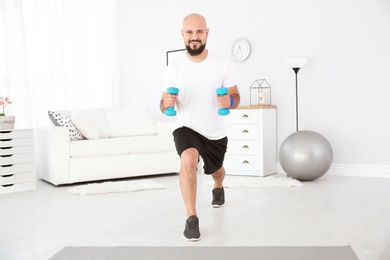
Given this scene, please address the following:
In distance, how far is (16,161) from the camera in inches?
165

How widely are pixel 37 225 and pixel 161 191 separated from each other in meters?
1.38

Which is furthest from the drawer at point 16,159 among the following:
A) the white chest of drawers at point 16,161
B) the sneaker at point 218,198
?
the sneaker at point 218,198

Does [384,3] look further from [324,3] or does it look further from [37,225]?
[37,225]

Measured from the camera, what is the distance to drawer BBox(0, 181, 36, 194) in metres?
4.12

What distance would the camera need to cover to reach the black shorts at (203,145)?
105 inches

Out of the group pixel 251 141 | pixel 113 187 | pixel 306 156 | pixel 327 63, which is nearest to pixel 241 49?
pixel 327 63

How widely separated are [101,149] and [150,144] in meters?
0.56

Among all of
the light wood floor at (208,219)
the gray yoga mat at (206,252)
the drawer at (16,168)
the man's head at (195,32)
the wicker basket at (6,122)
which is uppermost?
the man's head at (195,32)

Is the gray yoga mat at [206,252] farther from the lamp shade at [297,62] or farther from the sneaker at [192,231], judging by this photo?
the lamp shade at [297,62]

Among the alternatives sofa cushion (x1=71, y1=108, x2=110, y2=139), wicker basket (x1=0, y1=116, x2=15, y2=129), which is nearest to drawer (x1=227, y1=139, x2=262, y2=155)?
sofa cushion (x1=71, y1=108, x2=110, y2=139)

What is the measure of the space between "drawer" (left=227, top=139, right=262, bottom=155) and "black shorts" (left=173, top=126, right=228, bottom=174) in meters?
1.91

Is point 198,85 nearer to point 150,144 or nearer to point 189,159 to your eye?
point 189,159

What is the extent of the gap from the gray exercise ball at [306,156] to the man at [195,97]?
168cm

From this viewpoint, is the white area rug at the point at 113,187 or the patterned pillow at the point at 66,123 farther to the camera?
the patterned pillow at the point at 66,123
